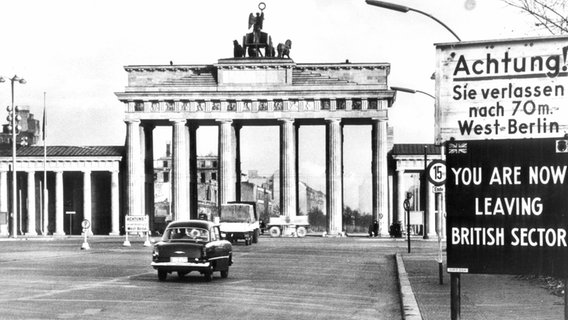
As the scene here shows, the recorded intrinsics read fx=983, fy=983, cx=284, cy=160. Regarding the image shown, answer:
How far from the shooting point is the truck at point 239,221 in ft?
198

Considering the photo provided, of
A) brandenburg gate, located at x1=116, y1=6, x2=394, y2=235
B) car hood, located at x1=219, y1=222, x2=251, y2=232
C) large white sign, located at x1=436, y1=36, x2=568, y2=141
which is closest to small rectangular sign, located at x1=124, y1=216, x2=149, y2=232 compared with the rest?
car hood, located at x1=219, y1=222, x2=251, y2=232

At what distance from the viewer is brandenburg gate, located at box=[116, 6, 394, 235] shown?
295 ft

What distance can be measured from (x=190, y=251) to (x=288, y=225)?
2395 inches

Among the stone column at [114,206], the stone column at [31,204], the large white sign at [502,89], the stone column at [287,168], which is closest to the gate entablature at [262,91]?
the stone column at [287,168]

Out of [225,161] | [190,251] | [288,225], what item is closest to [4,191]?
[225,161]

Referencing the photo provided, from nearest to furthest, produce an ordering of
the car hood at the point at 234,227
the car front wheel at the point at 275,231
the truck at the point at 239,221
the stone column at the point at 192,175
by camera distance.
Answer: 1. the car hood at the point at 234,227
2. the truck at the point at 239,221
3. the car front wheel at the point at 275,231
4. the stone column at the point at 192,175

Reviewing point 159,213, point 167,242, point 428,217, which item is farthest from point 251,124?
point 167,242

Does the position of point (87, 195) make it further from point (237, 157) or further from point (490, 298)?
point (490, 298)

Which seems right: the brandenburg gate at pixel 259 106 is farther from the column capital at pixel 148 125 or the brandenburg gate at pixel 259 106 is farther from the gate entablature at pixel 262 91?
the column capital at pixel 148 125

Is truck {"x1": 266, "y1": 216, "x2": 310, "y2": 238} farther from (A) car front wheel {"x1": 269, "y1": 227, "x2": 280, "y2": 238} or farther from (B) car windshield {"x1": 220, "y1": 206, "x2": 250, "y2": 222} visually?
(B) car windshield {"x1": 220, "y1": 206, "x2": 250, "y2": 222}

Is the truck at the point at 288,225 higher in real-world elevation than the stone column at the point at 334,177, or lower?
lower

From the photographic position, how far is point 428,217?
3438 inches

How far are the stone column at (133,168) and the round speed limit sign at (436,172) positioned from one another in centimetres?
7189

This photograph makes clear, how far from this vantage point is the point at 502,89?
8.72 metres
